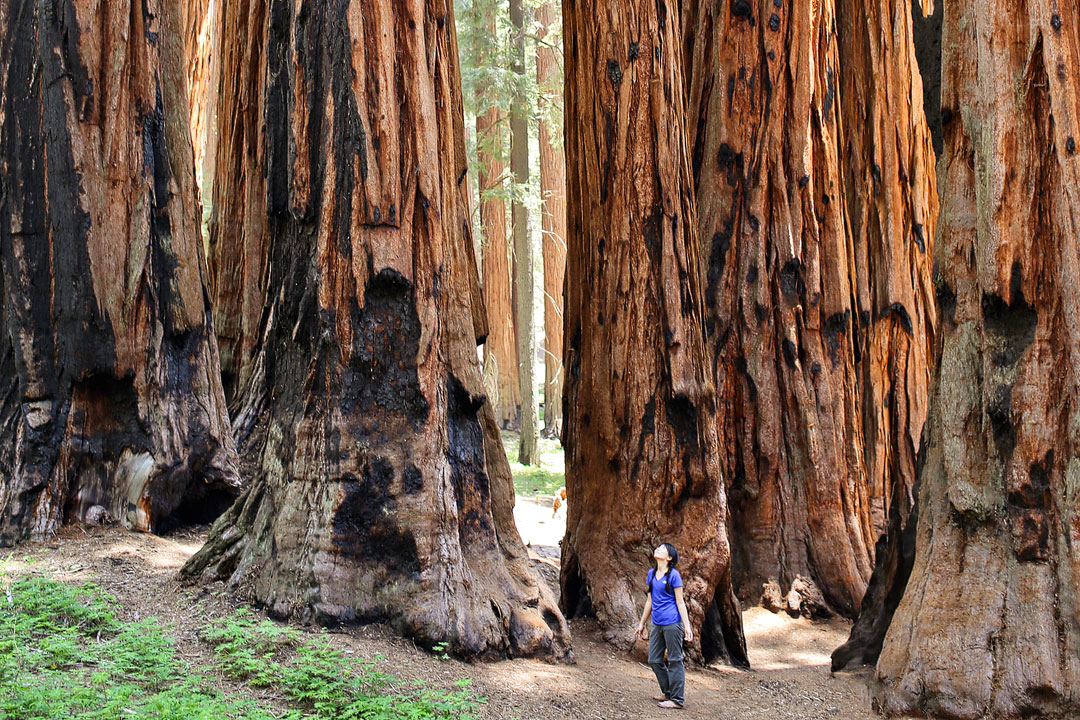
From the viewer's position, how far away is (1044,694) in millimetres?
4281

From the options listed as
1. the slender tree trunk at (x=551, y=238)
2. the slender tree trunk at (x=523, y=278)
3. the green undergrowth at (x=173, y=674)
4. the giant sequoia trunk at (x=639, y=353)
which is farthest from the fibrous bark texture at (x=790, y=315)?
the slender tree trunk at (x=551, y=238)

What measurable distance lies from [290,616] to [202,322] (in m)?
2.98

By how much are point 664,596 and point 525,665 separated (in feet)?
3.18

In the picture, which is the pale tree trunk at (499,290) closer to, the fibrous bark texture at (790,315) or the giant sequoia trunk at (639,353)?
the fibrous bark texture at (790,315)

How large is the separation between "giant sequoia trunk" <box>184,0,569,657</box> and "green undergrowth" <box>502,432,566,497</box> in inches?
281

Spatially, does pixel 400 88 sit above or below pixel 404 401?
above

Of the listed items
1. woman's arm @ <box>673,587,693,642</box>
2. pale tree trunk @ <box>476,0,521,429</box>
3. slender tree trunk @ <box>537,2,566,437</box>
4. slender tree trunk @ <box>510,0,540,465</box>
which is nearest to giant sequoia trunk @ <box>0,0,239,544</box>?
woman's arm @ <box>673,587,693,642</box>

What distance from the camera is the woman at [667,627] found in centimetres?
511

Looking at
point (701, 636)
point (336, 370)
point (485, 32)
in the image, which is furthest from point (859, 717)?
point (485, 32)

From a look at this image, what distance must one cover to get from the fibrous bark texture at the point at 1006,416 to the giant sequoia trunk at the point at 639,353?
1495mm

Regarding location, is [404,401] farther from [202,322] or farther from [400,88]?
[202,322]

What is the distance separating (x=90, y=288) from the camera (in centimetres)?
627

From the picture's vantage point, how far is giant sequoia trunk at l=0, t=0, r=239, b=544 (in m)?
6.18

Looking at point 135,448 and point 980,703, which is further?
point 135,448
